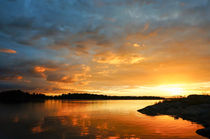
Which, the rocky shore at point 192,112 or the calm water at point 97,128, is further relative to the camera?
the rocky shore at point 192,112

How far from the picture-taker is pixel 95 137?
18.0 metres

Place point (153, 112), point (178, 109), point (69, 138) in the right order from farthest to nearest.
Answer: point (153, 112) → point (178, 109) → point (69, 138)

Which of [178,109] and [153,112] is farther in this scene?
[153,112]

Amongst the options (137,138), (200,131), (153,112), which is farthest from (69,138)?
(153,112)

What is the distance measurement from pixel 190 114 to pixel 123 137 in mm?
20659

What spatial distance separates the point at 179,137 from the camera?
18.2 m

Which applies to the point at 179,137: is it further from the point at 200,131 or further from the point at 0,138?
the point at 0,138

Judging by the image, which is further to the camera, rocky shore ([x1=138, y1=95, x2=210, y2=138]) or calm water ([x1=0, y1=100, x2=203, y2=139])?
rocky shore ([x1=138, y1=95, x2=210, y2=138])

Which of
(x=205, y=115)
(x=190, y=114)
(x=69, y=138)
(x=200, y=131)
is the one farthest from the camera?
(x=190, y=114)

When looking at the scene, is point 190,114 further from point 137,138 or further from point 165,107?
point 137,138

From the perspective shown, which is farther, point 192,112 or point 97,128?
point 192,112

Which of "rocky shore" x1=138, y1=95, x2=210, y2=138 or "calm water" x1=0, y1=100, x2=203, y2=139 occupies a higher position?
"rocky shore" x1=138, y1=95, x2=210, y2=138

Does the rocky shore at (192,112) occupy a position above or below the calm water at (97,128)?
above

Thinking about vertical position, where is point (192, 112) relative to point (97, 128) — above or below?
above
